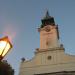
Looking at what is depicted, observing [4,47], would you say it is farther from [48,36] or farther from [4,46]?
[48,36]

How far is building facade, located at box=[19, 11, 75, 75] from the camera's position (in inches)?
891

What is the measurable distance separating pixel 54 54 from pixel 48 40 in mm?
2976

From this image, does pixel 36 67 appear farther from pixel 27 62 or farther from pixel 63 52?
pixel 63 52

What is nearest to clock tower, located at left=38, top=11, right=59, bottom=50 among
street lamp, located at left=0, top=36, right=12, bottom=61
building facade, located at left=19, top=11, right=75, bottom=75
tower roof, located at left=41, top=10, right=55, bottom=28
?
building facade, located at left=19, top=11, right=75, bottom=75

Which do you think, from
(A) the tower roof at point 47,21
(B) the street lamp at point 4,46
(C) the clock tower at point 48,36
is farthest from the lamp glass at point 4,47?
(A) the tower roof at point 47,21

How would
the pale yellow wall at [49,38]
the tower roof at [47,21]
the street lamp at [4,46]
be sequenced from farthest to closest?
the tower roof at [47,21]
the pale yellow wall at [49,38]
the street lamp at [4,46]

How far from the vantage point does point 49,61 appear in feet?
78.2

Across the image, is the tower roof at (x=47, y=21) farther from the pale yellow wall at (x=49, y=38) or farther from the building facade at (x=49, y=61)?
the building facade at (x=49, y=61)

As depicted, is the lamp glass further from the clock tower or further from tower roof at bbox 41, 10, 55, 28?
tower roof at bbox 41, 10, 55, 28

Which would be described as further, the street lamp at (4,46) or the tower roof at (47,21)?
the tower roof at (47,21)

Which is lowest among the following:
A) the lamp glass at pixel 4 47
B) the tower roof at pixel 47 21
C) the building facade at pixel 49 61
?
the lamp glass at pixel 4 47

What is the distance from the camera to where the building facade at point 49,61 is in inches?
891

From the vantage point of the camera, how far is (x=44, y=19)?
31703mm

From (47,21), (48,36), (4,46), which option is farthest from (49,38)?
(4,46)
